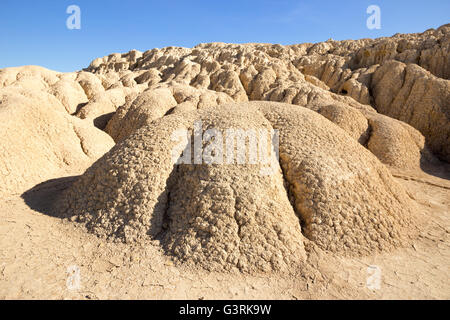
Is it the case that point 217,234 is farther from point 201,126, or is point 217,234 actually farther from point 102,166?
point 102,166

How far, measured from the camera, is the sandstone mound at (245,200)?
10.9 feet

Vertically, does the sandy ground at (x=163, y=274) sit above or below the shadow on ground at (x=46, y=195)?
below

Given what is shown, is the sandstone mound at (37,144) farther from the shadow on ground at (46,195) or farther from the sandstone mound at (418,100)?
the sandstone mound at (418,100)

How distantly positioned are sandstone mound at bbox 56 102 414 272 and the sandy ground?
0.62 feet

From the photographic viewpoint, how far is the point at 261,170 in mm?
3822

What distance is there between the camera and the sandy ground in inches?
112

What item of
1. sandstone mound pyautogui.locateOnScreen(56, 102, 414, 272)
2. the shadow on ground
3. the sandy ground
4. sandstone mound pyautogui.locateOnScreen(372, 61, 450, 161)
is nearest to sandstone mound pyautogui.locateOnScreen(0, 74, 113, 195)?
the shadow on ground

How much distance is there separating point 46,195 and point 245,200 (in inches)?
173

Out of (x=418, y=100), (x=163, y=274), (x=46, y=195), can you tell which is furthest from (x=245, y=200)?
(x=418, y=100)

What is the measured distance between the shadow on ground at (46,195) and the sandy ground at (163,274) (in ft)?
1.93

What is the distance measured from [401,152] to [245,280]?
25.4 feet

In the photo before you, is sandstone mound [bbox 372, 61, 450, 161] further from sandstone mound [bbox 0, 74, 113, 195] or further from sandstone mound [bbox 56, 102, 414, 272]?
sandstone mound [bbox 0, 74, 113, 195]

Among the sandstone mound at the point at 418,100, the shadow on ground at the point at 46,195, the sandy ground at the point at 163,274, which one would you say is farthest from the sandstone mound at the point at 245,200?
the sandstone mound at the point at 418,100
